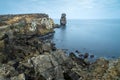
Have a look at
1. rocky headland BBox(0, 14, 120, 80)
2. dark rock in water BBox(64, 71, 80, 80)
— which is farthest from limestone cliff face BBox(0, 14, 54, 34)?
dark rock in water BBox(64, 71, 80, 80)

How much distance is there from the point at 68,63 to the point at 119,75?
1296 inches

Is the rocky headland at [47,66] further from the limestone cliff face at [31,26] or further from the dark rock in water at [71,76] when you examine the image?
the limestone cliff face at [31,26]

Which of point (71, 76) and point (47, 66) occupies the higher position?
point (47, 66)

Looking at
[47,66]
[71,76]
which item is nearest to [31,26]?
[47,66]

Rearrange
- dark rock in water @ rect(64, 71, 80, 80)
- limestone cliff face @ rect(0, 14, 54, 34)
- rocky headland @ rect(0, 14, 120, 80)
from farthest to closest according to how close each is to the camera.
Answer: limestone cliff face @ rect(0, 14, 54, 34)
dark rock in water @ rect(64, 71, 80, 80)
rocky headland @ rect(0, 14, 120, 80)

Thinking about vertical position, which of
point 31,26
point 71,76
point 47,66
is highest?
point 31,26

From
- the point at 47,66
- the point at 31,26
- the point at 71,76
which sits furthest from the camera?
the point at 31,26

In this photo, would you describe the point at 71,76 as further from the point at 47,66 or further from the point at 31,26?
the point at 31,26

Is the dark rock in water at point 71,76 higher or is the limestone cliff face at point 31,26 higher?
the limestone cliff face at point 31,26

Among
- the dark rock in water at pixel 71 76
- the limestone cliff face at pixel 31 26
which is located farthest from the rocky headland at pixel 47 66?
the limestone cliff face at pixel 31 26

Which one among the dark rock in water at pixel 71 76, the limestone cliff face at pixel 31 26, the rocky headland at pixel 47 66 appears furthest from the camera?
the limestone cliff face at pixel 31 26

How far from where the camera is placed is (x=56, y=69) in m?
44.4

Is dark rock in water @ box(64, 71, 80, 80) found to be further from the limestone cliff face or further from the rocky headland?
the limestone cliff face

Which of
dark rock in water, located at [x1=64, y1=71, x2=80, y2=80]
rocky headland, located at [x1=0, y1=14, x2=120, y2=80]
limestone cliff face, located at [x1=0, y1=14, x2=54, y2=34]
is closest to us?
rocky headland, located at [x1=0, y1=14, x2=120, y2=80]
